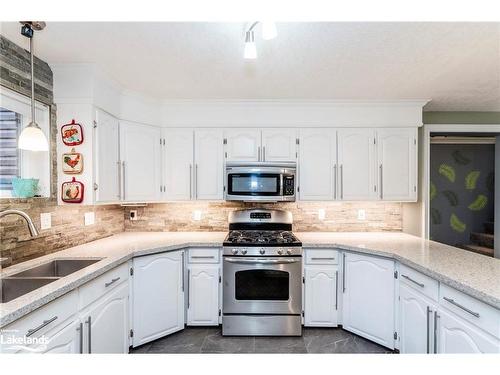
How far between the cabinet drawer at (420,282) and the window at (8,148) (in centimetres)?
293

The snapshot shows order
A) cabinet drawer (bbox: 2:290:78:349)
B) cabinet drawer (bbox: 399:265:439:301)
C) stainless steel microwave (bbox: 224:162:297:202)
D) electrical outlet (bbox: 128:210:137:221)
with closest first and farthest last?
1. cabinet drawer (bbox: 2:290:78:349)
2. cabinet drawer (bbox: 399:265:439:301)
3. stainless steel microwave (bbox: 224:162:297:202)
4. electrical outlet (bbox: 128:210:137:221)

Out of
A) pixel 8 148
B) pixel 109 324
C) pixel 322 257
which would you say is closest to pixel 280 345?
pixel 322 257

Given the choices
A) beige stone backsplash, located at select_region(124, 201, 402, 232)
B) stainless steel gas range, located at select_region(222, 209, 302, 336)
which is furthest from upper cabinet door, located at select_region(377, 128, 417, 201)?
stainless steel gas range, located at select_region(222, 209, 302, 336)

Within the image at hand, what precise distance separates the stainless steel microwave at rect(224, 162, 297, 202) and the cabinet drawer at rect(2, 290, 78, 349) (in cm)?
162

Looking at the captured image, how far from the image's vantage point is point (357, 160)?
286 centimetres

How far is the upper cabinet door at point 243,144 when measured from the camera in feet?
9.36

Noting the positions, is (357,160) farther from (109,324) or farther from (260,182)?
(109,324)

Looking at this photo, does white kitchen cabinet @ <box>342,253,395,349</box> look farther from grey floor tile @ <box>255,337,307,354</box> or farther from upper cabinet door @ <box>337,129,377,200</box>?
upper cabinet door @ <box>337,129,377,200</box>

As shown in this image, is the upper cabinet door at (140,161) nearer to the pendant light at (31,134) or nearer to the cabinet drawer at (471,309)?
the pendant light at (31,134)

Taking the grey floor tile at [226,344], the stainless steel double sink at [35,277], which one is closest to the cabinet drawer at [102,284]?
the stainless steel double sink at [35,277]

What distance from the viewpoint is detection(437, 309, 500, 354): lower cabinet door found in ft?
4.16
